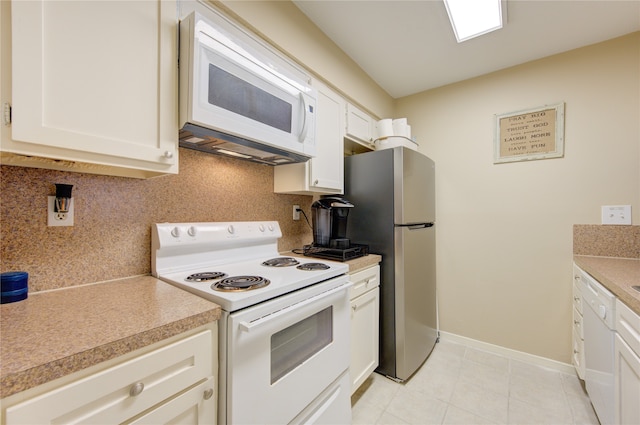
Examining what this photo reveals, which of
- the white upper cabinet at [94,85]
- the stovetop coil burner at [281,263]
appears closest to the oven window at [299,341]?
the stovetop coil burner at [281,263]

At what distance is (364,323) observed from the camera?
1718 mm

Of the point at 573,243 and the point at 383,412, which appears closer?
the point at 383,412

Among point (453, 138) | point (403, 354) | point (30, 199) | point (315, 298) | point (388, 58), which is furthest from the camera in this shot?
point (453, 138)

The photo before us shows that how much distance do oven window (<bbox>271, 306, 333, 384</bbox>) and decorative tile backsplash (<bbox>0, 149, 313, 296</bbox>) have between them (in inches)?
28.8

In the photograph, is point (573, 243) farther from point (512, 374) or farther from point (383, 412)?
point (383, 412)

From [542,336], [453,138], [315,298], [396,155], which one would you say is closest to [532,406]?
[542,336]

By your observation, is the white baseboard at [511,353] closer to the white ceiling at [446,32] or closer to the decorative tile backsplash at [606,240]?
the decorative tile backsplash at [606,240]

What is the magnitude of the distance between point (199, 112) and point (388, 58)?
1.78m

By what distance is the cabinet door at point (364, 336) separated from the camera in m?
1.61

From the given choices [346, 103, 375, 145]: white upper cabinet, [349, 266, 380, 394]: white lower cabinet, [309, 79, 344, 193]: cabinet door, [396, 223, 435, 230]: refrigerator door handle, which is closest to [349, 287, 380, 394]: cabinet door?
[349, 266, 380, 394]: white lower cabinet

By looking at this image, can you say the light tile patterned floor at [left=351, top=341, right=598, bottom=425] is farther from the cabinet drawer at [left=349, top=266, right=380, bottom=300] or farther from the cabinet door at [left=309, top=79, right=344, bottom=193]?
the cabinet door at [left=309, top=79, right=344, bottom=193]

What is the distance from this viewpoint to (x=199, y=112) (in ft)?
3.39

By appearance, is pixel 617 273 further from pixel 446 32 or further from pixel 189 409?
pixel 189 409

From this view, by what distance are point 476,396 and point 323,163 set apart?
187cm
